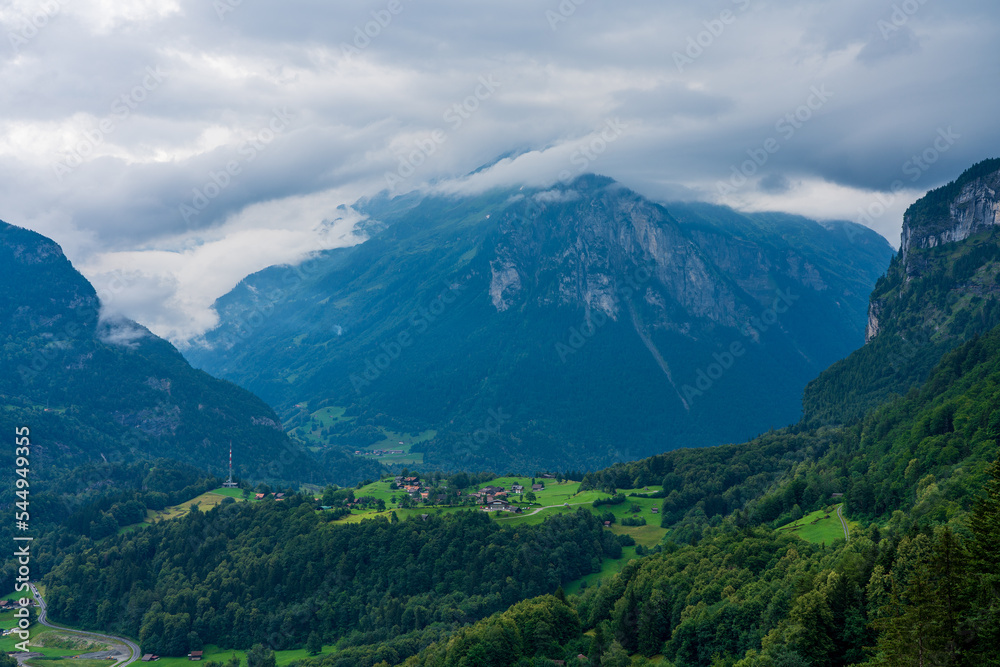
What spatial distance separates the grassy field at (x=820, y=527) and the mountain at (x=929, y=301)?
67.3 meters

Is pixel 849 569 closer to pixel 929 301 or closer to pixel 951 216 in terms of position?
pixel 929 301

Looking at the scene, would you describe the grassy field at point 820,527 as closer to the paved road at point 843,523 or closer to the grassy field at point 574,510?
the paved road at point 843,523

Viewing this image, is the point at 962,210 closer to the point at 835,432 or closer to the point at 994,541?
the point at 835,432

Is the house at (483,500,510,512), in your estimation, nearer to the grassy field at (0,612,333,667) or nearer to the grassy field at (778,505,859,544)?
the grassy field at (0,612,333,667)

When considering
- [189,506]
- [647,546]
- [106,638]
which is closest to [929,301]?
[647,546]

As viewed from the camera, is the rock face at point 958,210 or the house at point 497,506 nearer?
the house at point 497,506

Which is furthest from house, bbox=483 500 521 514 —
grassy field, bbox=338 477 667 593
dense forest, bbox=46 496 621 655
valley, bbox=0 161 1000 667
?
dense forest, bbox=46 496 621 655

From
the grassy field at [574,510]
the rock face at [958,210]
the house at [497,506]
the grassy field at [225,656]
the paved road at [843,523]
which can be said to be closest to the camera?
the paved road at [843,523]

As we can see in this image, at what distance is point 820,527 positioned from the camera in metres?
81.4

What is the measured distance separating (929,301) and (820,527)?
110545 millimetres

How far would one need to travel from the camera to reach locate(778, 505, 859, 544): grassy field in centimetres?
7556

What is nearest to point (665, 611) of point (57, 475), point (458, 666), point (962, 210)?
point (458, 666)

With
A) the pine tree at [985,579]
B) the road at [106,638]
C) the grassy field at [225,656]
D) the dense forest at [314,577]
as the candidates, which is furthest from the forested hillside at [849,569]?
the road at [106,638]

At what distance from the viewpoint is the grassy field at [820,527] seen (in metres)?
75.6
